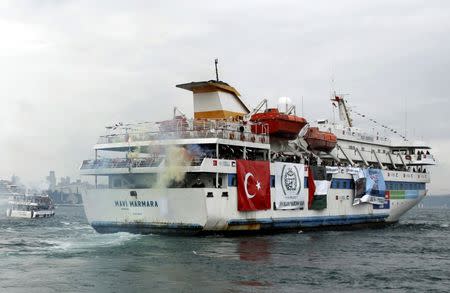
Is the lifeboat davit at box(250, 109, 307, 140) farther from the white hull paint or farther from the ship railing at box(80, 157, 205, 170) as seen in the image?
the white hull paint

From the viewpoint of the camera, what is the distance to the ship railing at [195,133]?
122 ft

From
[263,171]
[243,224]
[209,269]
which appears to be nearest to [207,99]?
[263,171]

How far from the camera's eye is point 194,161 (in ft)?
118

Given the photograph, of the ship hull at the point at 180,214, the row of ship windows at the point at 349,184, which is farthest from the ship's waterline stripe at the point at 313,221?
the row of ship windows at the point at 349,184

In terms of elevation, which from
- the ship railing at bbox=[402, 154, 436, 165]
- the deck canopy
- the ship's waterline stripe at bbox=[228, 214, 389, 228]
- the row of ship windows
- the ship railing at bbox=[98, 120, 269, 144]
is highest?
the deck canopy

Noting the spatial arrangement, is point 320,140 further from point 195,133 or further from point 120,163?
point 120,163

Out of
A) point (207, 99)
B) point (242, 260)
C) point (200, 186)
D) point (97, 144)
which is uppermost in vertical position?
point (207, 99)

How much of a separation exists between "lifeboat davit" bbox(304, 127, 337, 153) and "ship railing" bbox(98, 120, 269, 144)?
7.26 metres

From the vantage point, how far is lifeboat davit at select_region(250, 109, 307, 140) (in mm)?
42719

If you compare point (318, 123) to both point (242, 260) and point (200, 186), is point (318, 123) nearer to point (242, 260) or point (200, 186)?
point (200, 186)

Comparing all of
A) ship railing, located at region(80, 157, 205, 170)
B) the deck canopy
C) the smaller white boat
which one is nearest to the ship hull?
ship railing, located at region(80, 157, 205, 170)

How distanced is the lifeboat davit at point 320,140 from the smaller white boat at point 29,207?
56.2 meters

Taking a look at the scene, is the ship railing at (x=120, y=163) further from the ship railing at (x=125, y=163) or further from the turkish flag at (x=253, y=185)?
the turkish flag at (x=253, y=185)

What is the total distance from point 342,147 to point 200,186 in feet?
68.5
